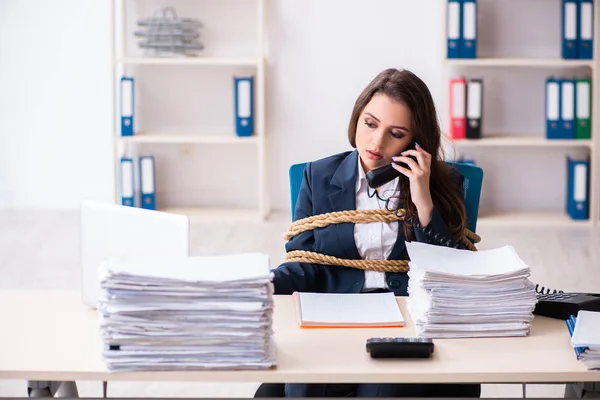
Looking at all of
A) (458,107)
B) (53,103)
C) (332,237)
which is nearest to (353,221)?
(332,237)

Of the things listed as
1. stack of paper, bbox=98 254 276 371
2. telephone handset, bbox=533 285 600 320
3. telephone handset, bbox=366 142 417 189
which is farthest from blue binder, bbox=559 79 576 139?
stack of paper, bbox=98 254 276 371

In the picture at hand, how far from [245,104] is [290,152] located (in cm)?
44

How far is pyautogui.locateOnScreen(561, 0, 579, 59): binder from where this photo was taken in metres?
5.35

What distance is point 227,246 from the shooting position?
4992mm

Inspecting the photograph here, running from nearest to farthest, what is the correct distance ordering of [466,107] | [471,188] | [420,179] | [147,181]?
1. [420,179]
2. [471,188]
3. [466,107]
4. [147,181]

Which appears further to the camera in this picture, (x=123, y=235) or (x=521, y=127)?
(x=521, y=127)

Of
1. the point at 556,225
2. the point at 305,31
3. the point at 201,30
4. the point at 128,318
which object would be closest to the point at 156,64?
the point at 201,30

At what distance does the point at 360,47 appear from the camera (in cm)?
566

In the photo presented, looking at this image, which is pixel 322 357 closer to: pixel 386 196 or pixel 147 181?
pixel 386 196

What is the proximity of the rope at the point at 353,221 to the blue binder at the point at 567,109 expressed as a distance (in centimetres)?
322

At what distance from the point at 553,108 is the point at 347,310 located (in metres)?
3.75

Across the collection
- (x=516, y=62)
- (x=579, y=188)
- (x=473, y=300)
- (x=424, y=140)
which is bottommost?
(x=579, y=188)

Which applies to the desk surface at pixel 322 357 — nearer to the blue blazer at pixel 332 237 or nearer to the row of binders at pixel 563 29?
the blue blazer at pixel 332 237

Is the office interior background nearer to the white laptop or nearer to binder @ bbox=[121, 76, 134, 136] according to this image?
binder @ bbox=[121, 76, 134, 136]
